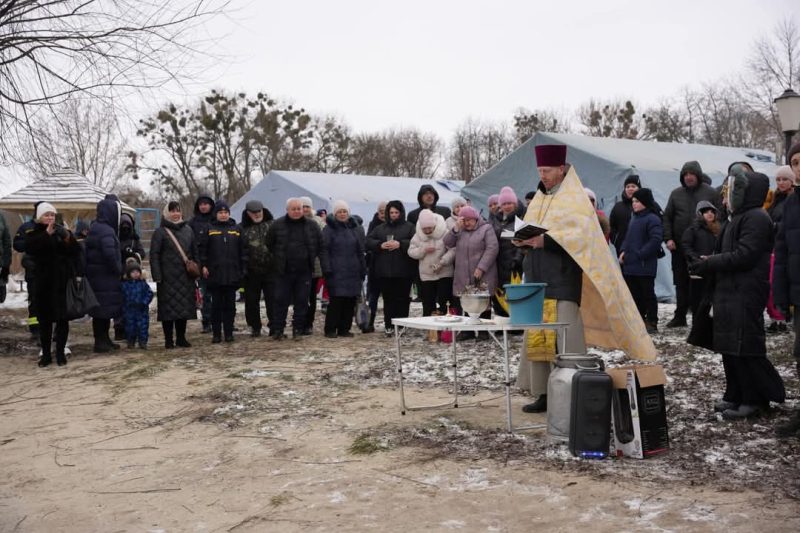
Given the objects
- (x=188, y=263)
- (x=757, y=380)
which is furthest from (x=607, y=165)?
(x=757, y=380)

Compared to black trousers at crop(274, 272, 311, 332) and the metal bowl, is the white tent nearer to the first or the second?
black trousers at crop(274, 272, 311, 332)

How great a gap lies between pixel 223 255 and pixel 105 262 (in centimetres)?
138

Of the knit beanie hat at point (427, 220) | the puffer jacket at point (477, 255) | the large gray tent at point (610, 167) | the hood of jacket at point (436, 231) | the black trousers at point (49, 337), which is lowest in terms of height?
the black trousers at point (49, 337)

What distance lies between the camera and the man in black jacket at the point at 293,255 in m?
9.88

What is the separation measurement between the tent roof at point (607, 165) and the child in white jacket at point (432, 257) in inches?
196

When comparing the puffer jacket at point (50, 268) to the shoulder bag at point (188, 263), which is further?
the shoulder bag at point (188, 263)

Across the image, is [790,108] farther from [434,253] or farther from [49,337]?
[49,337]

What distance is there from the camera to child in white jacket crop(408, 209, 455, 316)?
941cm

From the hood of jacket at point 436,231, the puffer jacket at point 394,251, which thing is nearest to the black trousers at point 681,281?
the hood of jacket at point 436,231

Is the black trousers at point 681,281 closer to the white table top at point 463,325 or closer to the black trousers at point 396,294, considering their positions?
the black trousers at point 396,294

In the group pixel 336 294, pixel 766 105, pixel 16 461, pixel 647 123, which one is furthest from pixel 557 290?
pixel 647 123

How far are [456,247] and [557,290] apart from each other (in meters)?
3.89

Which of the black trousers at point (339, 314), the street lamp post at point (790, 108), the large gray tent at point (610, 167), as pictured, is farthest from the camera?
the large gray tent at point (610, 167)

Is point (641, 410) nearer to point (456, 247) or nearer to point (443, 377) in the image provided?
point (443, 377)
